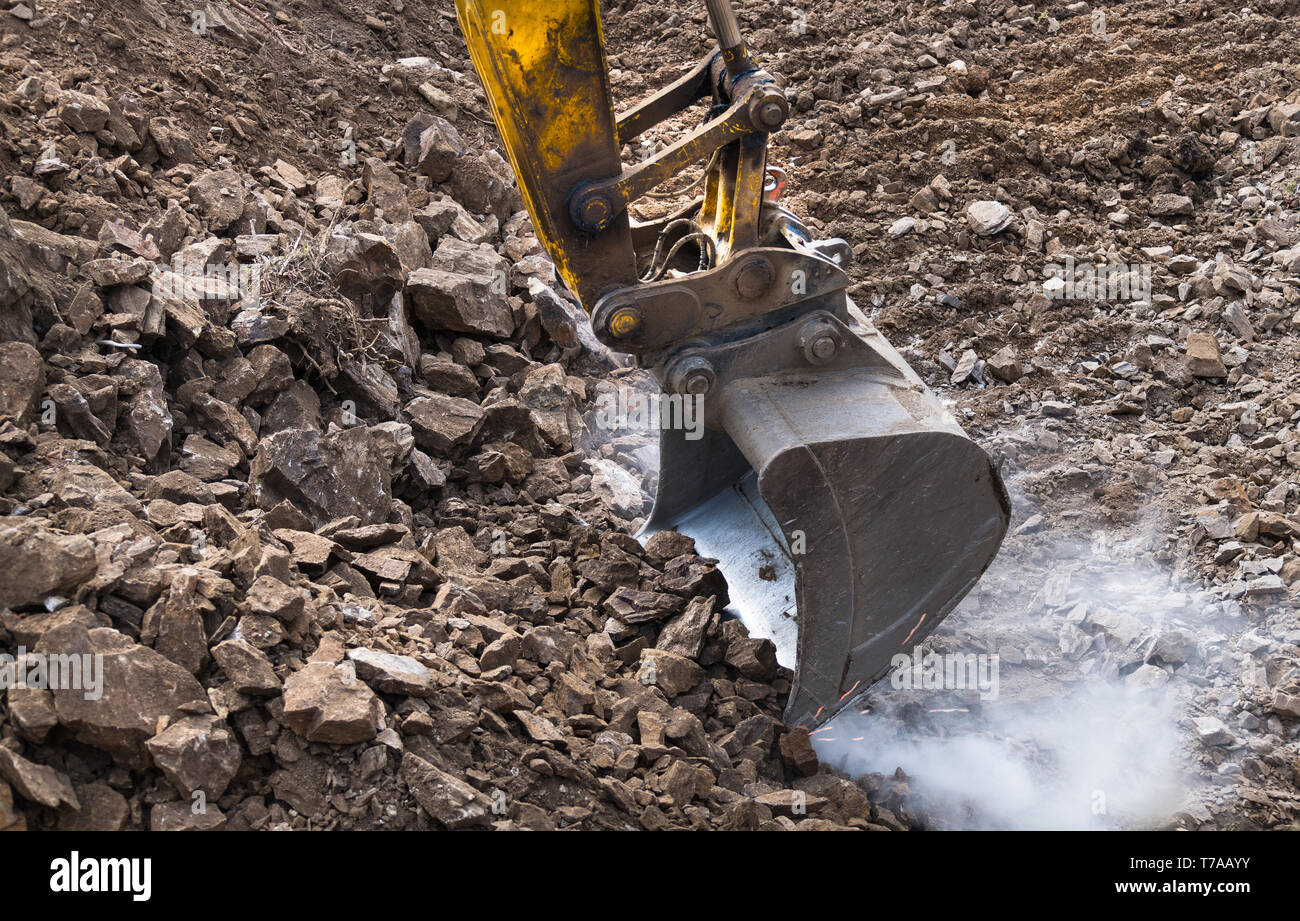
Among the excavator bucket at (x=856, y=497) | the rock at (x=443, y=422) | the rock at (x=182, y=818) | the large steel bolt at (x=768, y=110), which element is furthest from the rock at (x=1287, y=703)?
the rock at (x=182, y=818)

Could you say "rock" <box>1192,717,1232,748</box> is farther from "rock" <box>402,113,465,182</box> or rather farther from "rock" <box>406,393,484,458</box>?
"rock" <box>402,113,465,182</box>

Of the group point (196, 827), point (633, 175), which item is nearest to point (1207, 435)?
point (633, 175)

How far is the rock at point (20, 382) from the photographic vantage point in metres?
3.21

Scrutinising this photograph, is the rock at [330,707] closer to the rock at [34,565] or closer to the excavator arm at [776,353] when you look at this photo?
the rock at [34,565]

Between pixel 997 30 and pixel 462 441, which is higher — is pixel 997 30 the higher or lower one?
the higher one

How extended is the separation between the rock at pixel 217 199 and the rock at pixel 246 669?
2.35 m

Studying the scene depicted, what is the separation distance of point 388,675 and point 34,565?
832 mm

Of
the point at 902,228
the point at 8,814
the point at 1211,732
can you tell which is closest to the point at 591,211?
the point at 8,814

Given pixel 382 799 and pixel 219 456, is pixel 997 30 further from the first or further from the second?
pixel 382 799

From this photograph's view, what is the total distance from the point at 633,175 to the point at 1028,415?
244 centimetres

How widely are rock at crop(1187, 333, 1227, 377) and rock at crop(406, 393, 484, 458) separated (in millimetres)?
2942

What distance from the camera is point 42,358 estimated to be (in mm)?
3463

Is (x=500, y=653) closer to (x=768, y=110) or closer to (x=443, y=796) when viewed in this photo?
(x=443, y=796)

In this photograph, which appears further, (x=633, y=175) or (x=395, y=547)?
(x=395, y=547)
